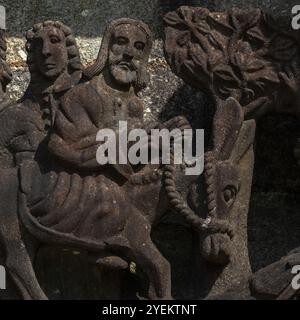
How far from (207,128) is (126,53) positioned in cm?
33

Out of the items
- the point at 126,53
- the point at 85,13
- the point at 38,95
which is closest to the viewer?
the point at 126,53

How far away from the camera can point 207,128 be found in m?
4.87

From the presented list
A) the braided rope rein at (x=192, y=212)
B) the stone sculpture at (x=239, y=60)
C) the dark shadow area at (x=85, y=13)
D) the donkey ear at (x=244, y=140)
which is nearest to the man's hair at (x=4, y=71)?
the dark shadow area at (x=85, y=13)

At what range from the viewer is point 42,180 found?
4684 mm

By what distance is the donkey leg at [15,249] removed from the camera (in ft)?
15.3

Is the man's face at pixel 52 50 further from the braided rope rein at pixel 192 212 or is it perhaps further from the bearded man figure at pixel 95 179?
the braided rope rein at pixel 192 212

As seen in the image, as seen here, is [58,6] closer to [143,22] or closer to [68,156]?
[143,22]

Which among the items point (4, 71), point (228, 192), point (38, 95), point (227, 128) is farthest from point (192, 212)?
point (4, 71)

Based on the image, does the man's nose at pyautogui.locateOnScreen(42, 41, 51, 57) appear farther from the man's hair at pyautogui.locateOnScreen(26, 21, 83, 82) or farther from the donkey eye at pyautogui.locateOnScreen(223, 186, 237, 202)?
the donkey eye at pyautogui.locateOnScreen(223, 186, 237, 202)

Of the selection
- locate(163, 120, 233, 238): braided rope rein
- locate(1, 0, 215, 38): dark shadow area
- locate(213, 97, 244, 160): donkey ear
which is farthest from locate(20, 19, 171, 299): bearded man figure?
locate(1, 0, 215, 38): dark shadow area

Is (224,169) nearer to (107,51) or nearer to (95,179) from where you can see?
(95,179)

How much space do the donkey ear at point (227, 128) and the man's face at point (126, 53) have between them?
261 millimetres

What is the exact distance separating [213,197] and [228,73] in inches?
14.1

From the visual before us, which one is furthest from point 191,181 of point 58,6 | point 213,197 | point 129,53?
point 58,6
